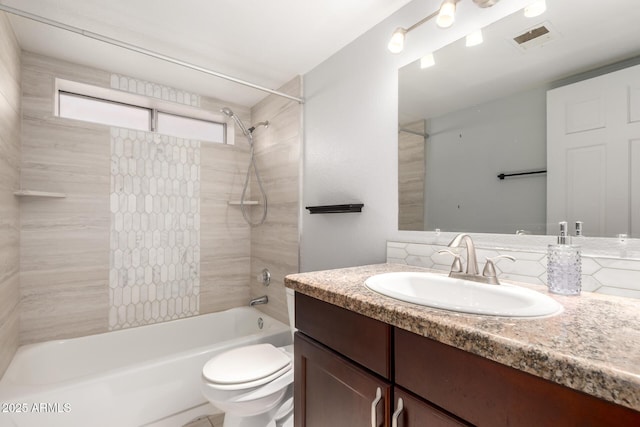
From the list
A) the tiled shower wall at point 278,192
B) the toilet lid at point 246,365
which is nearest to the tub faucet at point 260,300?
the tiled shower wall at point 278,192

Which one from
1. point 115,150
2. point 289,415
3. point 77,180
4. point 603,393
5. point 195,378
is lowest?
point 289,415

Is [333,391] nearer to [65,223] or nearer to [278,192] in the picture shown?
[278,192]

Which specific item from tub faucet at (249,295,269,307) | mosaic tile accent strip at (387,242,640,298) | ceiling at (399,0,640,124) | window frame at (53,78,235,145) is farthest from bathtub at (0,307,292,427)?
ceiling at (399,0,640,124)

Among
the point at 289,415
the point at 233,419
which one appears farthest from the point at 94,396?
the point at 289,415

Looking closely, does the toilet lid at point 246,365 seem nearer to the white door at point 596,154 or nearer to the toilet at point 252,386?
the toilet at point 252,386

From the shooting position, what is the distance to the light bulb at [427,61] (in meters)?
1.42

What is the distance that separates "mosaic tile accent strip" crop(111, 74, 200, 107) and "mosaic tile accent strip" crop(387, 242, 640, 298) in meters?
2.21

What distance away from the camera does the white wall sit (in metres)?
1.47

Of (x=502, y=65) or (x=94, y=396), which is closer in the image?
(x=502, y=65)

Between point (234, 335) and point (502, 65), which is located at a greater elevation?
point (502, 65)

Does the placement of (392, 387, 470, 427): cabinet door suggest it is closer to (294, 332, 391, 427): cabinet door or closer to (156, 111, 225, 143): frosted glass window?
(294, 332, 391, 427): cabinet door

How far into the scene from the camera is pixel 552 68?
1.06m

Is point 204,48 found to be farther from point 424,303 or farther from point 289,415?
point 289,415

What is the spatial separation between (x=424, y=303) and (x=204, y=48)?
205 cm
